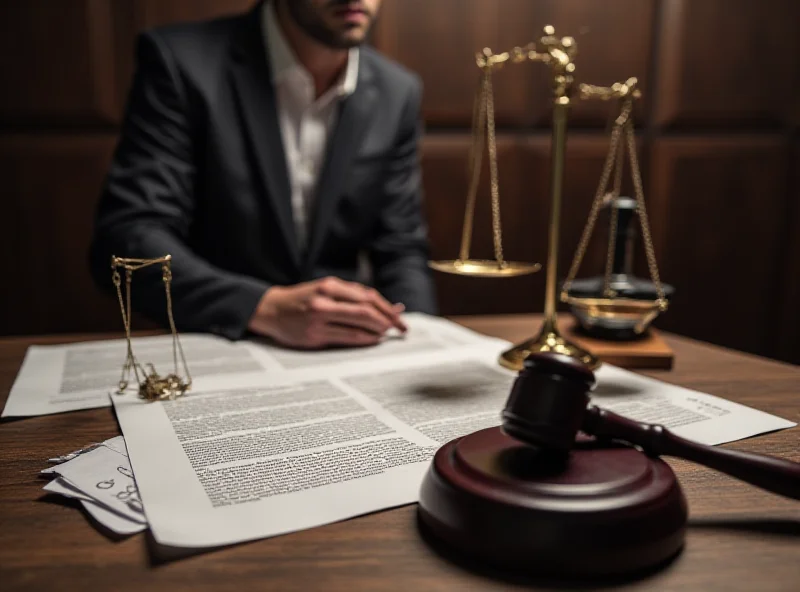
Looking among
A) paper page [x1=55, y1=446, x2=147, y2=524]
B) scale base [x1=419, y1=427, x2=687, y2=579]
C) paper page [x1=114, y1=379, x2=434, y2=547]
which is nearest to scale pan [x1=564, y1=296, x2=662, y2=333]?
paper page [x1=114, y1=379, x2=434, y2=547]

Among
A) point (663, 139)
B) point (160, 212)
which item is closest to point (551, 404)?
point (160, 212)

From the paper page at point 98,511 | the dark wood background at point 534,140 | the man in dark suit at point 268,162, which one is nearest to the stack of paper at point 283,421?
the paper page at point 98,511

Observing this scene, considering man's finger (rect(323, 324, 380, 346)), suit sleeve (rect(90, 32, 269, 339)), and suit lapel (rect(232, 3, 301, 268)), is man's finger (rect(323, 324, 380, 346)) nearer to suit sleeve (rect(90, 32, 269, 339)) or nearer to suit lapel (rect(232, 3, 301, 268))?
suit sleeve (rect(90, 32, 269, 339))

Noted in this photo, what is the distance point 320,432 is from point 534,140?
1.45m

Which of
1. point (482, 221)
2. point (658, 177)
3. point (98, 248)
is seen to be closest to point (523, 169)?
point (482, 221)

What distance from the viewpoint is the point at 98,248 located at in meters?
1.21

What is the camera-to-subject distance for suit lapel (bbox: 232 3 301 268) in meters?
1.33

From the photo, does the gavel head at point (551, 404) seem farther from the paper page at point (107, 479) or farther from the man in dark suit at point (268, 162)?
the man in dark suit at point (268, 162)

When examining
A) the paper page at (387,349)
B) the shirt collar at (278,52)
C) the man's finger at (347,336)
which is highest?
the shirt collar at (278,52)

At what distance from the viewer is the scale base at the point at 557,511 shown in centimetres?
38

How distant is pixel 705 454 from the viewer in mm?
456

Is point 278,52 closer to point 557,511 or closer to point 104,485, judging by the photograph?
point 104,485

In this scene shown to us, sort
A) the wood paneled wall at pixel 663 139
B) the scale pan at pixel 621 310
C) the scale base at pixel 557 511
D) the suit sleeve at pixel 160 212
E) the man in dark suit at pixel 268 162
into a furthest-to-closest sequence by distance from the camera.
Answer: the wood paneled wall at pixel 663 139 → the man in dark suit at pixel 268 162 → the suit sleeve at pixel 160 212 → the scale pan at pixel 621 310 → the scale base at pixel 557 511

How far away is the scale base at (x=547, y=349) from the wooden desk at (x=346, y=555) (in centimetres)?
30
